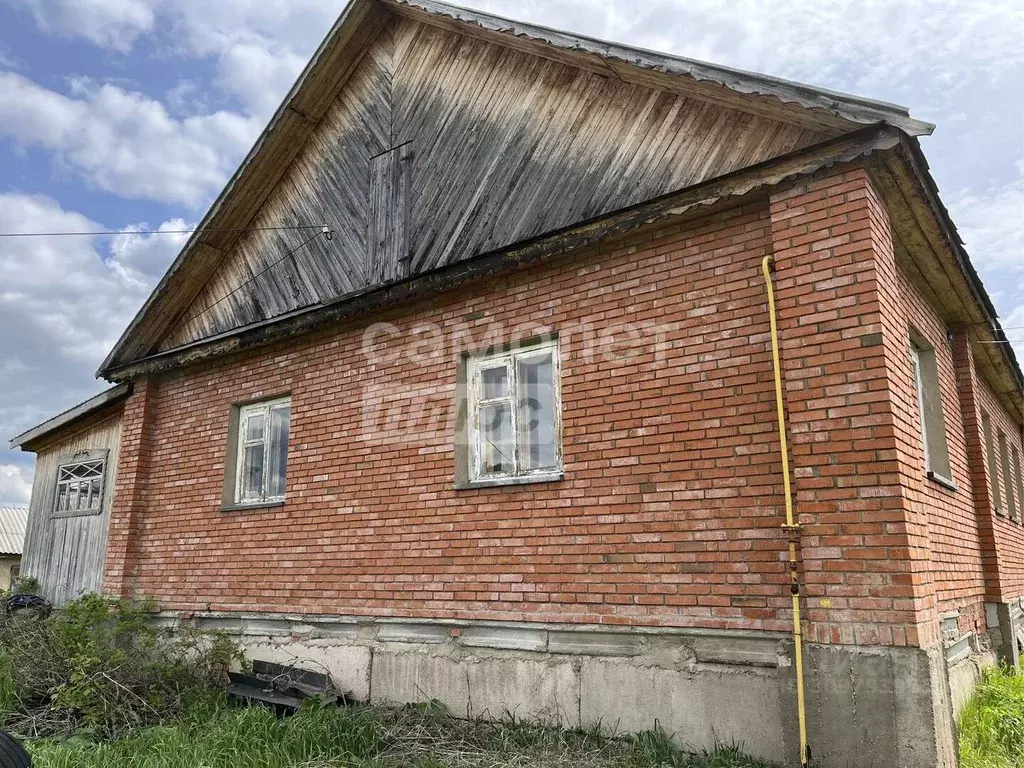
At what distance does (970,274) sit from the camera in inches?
274

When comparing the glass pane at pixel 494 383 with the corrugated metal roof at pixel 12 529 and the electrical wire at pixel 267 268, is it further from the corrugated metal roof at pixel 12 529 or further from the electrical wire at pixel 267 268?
the corrugated metal roof at pixel 12 529

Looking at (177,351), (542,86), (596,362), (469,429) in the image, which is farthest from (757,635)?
(177,351)

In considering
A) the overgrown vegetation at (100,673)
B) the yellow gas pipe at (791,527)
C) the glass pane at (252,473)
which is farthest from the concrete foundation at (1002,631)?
the glass pane at (252,473)

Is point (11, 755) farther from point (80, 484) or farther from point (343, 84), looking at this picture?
point (80, 484)

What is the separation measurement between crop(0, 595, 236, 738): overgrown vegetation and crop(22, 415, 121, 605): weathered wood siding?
7.70ft

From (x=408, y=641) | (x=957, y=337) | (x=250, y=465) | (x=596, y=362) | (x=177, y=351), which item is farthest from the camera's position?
(x=177, y=351)

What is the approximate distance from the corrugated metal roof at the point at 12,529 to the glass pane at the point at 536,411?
2825 cm

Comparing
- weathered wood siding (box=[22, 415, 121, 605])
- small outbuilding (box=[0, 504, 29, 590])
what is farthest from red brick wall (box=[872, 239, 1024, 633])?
small outbuilding (box=[0, 504, 29, 590])

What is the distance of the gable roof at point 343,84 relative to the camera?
203 inches

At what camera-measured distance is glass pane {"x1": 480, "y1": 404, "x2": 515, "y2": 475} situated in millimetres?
6637

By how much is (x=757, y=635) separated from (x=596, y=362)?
7.64 feet

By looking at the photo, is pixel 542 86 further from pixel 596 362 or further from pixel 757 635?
pixel 757 635

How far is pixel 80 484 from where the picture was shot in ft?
38.1

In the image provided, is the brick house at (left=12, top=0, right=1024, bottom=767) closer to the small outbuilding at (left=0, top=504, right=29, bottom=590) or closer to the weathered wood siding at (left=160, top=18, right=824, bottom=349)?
the weathered wood siding at (left=160, top=18, right=824, bottom=349)
